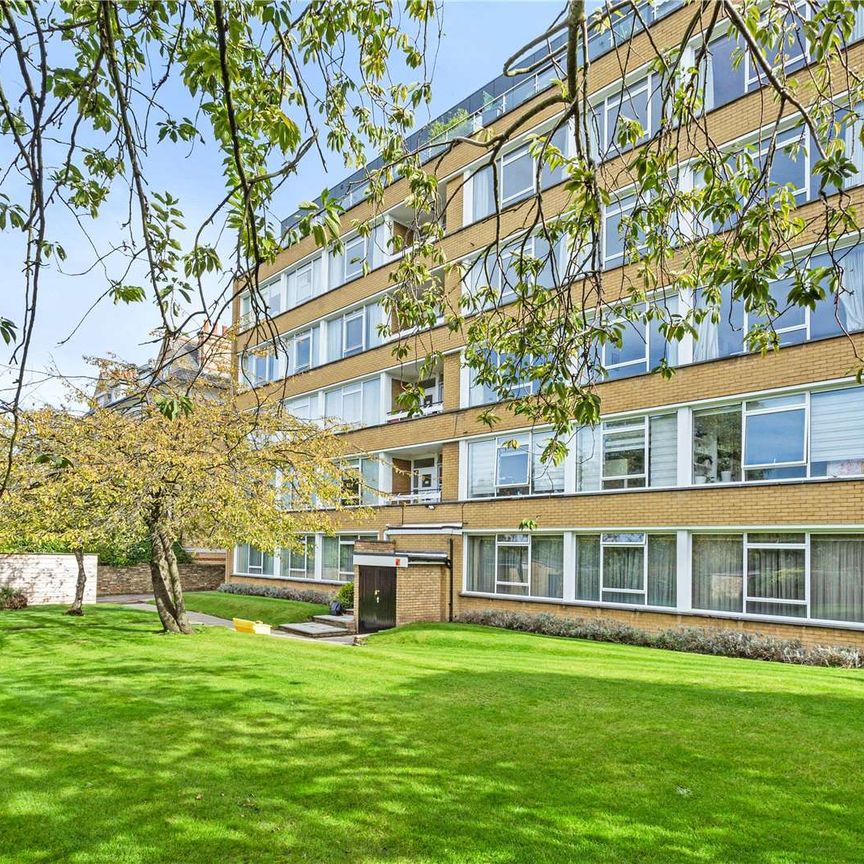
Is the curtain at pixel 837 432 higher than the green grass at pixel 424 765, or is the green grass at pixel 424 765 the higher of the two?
the curtain at pixel 837 432

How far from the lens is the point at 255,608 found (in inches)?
1043

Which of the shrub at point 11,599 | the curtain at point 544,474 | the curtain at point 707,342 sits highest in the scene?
the curtain at point 707,342

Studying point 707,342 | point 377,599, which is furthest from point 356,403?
point 707,342

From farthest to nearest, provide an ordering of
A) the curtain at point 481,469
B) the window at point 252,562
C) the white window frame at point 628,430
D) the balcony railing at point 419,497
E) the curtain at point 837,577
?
the window at point 252,562 → the balcony railing at point 419,497 → the curtain at point 481,469 → the white window frame at point 628,430 → the curtain at point 837,577

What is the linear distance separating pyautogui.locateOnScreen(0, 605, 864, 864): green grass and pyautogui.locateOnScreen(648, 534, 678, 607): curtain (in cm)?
590

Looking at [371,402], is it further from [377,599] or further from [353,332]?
[377,599]

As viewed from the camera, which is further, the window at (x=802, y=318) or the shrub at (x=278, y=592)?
the shrub at (x=278, y=592)

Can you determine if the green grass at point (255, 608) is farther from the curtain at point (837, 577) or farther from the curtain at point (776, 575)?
the curtain at point (837, 577)

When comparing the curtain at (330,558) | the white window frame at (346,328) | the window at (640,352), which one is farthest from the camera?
the curtain at (330,558)

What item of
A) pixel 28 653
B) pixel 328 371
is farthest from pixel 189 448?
pixel 328 371

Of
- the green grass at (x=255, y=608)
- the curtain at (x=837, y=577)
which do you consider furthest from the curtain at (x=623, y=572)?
the green grass at (x=255, y=608)

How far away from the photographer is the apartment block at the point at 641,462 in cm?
1451

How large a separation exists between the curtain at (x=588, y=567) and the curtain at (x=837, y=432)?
A: 5778 millimetres

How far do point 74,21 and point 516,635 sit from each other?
51.0 ft
